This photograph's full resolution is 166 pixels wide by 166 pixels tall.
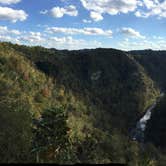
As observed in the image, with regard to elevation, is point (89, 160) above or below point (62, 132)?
below

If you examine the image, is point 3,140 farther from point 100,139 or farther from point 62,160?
point 100,139

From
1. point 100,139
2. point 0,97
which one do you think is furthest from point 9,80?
point 100,139

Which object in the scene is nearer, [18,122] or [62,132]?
[62,132]

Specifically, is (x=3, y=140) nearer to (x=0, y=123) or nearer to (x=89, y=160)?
(x=0, y=123)

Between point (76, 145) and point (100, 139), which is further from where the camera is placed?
point (100, 139)

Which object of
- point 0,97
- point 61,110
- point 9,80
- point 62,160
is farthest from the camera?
point 9,80

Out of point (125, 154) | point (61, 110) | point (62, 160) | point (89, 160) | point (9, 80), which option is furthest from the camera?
point (9, 80)

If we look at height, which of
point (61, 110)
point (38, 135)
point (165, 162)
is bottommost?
point (165, 162)

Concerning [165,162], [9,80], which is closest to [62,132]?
[165,162]

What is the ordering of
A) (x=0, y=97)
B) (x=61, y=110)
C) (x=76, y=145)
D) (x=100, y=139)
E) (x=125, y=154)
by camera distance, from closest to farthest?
(x=61, y=110)
(x=76, y=145)
(x=125, y=154)
(x=0, y=97)
(x=100, y=139)
